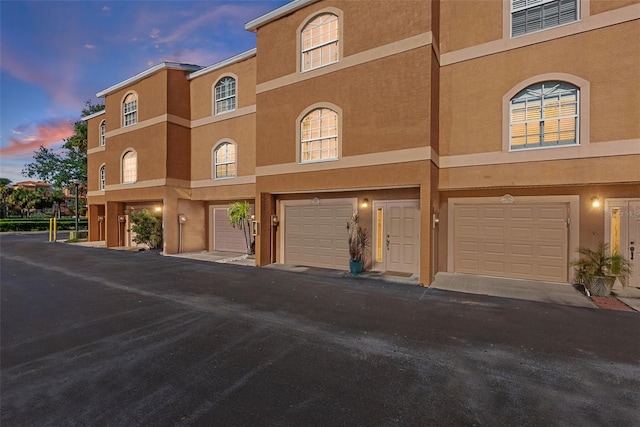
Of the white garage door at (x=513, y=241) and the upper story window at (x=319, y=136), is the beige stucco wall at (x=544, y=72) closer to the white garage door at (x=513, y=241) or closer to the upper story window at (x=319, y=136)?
the white garage door at (x=513, y=241)

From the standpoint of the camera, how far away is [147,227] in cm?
1627

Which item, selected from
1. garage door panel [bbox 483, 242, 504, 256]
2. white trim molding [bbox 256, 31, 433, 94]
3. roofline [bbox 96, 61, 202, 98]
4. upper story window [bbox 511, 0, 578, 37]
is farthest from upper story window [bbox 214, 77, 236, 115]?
garage door panel [bbox 483, 242, 504, 256]

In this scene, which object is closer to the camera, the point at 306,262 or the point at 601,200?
the point at 601,200

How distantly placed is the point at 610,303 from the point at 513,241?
2722 mm

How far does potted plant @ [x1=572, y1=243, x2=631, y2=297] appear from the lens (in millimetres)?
7281

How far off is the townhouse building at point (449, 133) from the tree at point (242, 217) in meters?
2.49

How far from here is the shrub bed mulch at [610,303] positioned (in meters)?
6.43

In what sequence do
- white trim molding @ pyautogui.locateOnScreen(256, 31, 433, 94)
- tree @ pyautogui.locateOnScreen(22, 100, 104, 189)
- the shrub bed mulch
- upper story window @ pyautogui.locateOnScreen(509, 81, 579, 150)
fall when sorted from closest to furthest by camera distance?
the shrub bed mulch → upper story window @ pyautogui.locateOnScreen(509, 81, 579, 150) → white trim molding @ pyautogui.locateOnScreen(256, 31, 433, 94) → tree @ pyautogui.locateOnScreen(22, 100, 104, 189)

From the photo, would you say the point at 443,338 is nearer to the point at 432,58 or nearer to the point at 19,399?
the point at 19,399

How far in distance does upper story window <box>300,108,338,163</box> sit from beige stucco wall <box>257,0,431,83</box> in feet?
6.58

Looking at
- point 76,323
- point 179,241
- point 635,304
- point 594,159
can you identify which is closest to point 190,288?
point 76,323

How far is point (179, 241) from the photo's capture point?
15.3 meters

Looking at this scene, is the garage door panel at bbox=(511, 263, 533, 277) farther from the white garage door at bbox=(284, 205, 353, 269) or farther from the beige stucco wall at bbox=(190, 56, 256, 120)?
the beige stucco wall at bbox=(190, 56, 256, 120)

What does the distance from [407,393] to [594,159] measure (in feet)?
27.3
